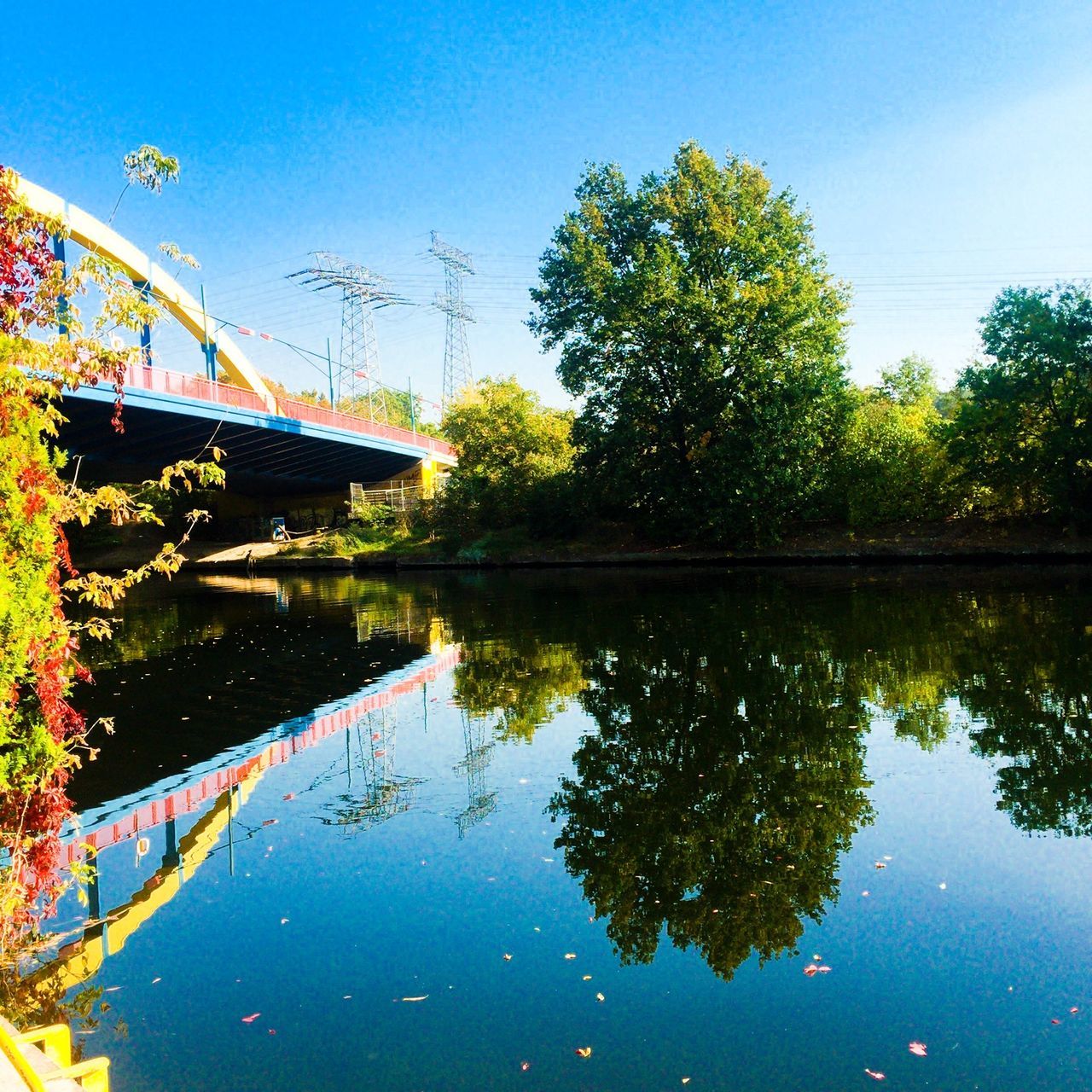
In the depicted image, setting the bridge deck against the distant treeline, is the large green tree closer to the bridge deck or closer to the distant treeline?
the distant treeline

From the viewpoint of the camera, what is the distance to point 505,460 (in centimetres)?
4262

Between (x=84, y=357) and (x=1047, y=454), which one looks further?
(x=1047, y=454)

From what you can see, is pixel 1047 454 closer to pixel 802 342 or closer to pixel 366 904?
pixel 802 342

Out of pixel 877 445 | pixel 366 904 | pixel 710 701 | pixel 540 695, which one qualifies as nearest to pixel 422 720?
pixel 540 695

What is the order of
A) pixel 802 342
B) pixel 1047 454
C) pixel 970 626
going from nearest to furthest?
pixel 970 626 < pixel 1047 454 < pixel 802 342

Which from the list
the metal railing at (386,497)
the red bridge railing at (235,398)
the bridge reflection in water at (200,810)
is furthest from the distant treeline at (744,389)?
the bridge reflection in water at (200,810)

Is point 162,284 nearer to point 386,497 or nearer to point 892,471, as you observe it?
point 386,497

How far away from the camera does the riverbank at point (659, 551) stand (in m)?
28.4

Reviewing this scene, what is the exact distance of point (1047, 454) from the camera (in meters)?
27.3

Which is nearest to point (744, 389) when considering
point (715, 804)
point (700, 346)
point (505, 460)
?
point (700, 346)

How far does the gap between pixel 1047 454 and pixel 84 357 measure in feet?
Answer: 89.9

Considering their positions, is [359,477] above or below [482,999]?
above

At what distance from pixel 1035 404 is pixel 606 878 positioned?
1091 inches

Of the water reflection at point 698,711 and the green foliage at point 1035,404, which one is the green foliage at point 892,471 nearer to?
the green foliage at point 1035,404
